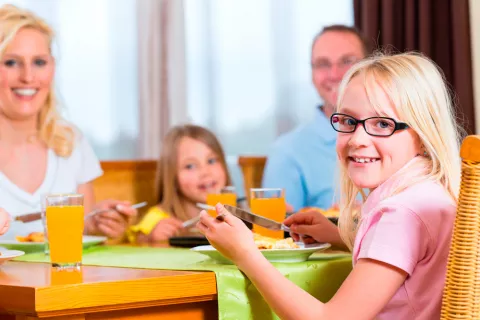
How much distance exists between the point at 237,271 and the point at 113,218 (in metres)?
0.93

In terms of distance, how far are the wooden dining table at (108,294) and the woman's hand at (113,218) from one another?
0.75 m

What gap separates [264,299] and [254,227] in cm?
66

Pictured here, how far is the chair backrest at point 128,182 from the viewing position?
3.28 meters

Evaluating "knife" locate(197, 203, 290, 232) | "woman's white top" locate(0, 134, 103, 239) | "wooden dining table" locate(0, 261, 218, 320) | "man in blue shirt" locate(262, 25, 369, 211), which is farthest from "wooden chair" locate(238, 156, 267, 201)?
"wooden dining table" locate(0, 261, 218, 320)

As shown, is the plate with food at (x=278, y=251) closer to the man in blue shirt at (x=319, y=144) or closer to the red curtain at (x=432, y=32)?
the man in blue shirt at (x=319, y=144)

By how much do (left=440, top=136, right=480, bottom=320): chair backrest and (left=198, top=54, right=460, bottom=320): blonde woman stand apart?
0.52 feet

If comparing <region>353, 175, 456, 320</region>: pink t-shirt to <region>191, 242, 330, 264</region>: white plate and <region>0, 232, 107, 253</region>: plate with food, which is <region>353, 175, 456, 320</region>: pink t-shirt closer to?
<region>191, 242, 330, 264</region>: white plate

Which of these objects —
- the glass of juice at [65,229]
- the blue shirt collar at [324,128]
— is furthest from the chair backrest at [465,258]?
the blue shirt collar at [324,128]

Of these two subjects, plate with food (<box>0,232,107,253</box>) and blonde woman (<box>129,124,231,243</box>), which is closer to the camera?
plate with food (<box>0,232,107,253</box>)

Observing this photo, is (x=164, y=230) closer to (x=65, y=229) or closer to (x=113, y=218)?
(x=113, y=218)

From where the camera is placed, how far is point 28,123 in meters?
2.80

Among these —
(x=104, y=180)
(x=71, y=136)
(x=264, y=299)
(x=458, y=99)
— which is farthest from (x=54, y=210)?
(x=458, y=99)

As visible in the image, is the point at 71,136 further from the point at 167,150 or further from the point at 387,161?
the point at 387,161

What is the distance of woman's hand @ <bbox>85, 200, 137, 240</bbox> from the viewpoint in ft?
8.14
